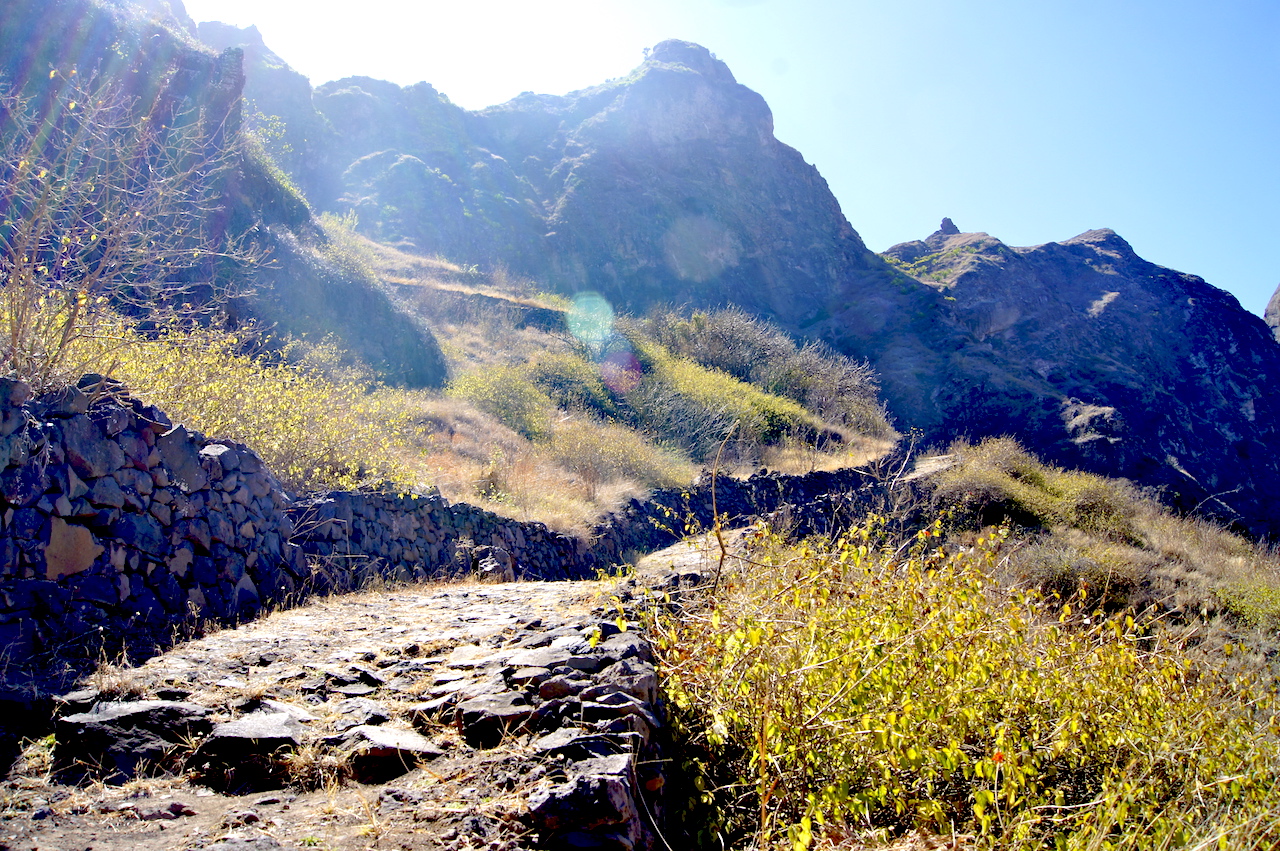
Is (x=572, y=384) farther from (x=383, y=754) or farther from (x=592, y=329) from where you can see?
(x=383, y=754)

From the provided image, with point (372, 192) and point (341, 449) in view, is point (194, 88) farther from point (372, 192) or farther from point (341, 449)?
point (372, 192)

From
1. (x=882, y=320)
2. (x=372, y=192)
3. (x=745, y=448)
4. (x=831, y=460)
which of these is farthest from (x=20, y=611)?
(x=882, y=320)

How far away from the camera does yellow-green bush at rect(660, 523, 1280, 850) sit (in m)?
2.42

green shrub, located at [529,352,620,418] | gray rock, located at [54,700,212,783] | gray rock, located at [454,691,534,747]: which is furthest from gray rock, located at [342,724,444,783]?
green shrub, located at [529,352,620,418]

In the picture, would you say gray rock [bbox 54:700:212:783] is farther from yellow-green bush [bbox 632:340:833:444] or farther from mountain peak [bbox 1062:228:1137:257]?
mountain peak [bbox 1062:228:1137:257]

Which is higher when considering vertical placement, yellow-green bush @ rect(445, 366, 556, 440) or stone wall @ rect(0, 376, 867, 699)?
stone wall @ rect(0, 376, 867, 699)

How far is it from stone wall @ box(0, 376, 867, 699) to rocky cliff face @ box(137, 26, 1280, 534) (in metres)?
27.5

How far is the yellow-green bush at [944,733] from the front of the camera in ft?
7.93

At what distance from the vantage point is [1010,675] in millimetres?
3039

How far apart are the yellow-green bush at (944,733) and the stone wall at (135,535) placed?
6.61 ft

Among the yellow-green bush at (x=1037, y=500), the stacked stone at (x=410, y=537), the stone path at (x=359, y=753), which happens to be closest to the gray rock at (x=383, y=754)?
the stone path at (x=359, y=753)

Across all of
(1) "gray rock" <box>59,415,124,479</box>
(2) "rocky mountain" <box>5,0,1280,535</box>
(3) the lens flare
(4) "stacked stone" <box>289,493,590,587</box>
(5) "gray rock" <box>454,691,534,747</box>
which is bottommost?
(4) "stacked stone" <box>289,493,590,587</box>

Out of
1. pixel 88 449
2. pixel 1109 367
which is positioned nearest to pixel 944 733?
pixel 88 449

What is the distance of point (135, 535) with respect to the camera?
4559 millimetres
